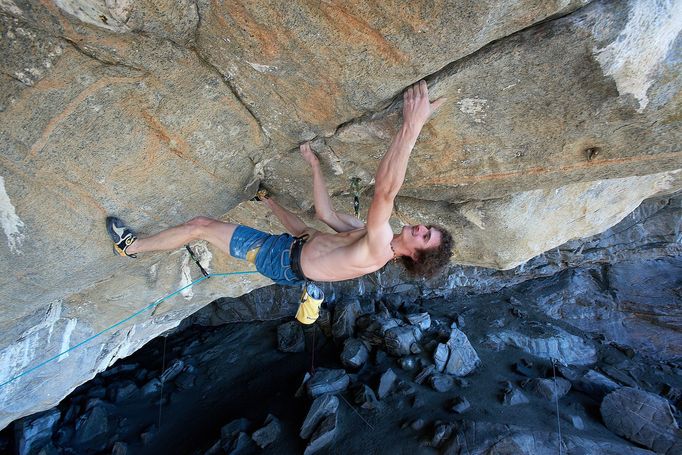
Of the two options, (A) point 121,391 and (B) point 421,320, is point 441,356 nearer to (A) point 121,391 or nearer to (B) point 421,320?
(B) point 421,320

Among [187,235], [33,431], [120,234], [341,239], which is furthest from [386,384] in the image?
[33,431]

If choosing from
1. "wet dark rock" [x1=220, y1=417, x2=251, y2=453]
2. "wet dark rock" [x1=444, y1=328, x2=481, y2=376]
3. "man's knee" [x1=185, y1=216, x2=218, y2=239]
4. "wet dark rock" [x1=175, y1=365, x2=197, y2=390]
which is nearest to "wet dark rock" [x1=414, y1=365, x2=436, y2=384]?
"wet dark rock" [x1=444, y1=328, x2=481, y2=376]

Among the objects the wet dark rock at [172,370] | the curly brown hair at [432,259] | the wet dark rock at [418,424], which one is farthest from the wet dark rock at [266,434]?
the curly brown hair at [432,259]

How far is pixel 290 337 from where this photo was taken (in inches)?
420

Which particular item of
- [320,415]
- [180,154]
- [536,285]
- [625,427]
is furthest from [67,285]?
[536,285]

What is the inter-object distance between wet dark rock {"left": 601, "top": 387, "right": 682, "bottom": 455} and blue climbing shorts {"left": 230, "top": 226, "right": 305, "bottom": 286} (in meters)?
7.00

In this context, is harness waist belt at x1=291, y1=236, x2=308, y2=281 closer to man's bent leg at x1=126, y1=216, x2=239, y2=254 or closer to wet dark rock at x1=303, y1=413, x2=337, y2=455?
man's bent leg at x1=126, y1=216, x2=239, y2=254

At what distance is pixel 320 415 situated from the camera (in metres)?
7.77

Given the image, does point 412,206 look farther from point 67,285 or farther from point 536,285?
point 536,285

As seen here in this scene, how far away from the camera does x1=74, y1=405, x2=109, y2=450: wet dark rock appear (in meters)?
8.47

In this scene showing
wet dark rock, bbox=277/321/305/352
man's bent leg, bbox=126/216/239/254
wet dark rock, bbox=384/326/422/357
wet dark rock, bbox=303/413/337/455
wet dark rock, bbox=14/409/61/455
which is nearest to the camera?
man's bent leg, bbox=126/216/239/254

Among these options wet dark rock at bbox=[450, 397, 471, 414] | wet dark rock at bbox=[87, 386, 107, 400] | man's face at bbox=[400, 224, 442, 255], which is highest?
man's face at bbox=[400, 224, 442, 255]

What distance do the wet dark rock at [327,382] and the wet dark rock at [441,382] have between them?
69.7 inches

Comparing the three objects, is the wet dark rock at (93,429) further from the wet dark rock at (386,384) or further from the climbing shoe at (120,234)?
the climbing shoe at (120,234)
